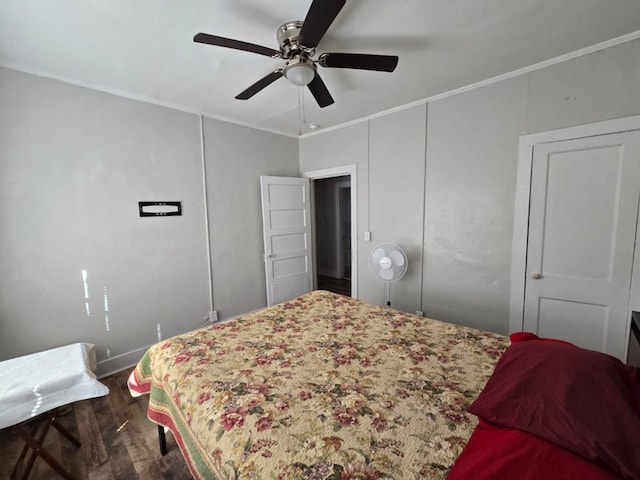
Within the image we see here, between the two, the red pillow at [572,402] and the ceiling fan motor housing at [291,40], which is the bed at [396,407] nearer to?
the red pillow at [572,402]

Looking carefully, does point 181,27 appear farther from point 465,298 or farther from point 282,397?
point 465,298

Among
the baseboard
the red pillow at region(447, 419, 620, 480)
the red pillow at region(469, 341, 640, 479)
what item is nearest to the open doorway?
the baseboard

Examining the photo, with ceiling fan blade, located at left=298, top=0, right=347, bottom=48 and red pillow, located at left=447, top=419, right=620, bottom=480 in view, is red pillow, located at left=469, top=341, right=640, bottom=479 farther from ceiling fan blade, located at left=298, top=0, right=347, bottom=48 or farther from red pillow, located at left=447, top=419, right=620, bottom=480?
ceiling fan blade, located at left=298, top=0, right=347, bottom=48

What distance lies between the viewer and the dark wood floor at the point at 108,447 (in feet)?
4.83

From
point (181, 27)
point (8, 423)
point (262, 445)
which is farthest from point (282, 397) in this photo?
point (181, 27)

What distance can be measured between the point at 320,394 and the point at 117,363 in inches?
91.1

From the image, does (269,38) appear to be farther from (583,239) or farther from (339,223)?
(339,223)

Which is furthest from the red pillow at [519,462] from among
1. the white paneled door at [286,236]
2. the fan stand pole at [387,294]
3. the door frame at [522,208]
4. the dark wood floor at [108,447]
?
the white paneled door at [286,236]

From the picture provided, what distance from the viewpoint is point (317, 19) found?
121cm

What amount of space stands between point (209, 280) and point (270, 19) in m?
2.44

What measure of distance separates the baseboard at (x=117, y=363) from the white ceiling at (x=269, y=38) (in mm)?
2341

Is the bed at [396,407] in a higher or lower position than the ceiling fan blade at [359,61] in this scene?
lower

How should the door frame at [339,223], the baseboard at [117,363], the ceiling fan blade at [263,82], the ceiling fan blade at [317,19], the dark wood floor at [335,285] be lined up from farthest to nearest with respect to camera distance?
the door frame at [339,223]
the dark wood floor at [335,285]
the baseboard at [117,363]
the ceiling fan blade at [263,82]
the ceiling fan blade at [317,19]

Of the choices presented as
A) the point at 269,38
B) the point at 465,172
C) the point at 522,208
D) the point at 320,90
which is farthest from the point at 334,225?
the point at 269,38
